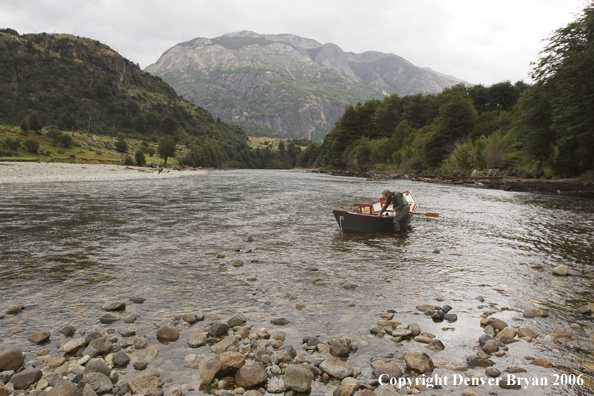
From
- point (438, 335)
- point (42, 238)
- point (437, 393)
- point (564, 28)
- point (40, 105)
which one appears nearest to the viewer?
point (437, 393)

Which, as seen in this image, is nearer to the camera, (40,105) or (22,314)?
(22,314)

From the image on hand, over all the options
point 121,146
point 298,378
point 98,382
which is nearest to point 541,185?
point 298,378

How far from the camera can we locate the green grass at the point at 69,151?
90.3 meters

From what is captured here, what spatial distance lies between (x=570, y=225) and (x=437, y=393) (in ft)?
73.2

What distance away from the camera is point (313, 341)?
264 inches

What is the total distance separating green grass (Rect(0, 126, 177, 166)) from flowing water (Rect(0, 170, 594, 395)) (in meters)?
87.9

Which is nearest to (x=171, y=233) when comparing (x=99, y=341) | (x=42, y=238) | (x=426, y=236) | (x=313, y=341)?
(x=42, y=238)

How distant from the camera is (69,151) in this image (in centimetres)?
10938

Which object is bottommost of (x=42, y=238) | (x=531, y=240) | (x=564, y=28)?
(x=42, y=238)

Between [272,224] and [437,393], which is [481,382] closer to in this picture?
[437,393]

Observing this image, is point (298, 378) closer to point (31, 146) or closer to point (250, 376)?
point (250, 376)

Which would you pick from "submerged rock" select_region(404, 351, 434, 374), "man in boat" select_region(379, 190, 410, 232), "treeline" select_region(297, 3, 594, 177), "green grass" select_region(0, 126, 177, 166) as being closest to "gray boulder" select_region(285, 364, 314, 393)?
"submerged rock" select_region(404, 351, 434, 374)

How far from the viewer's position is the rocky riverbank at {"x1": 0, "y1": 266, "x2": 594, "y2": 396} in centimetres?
531

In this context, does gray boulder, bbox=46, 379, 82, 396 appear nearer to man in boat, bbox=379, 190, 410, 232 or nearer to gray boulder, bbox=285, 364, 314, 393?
gray boulder, bbox=285, 364, 314, 393
